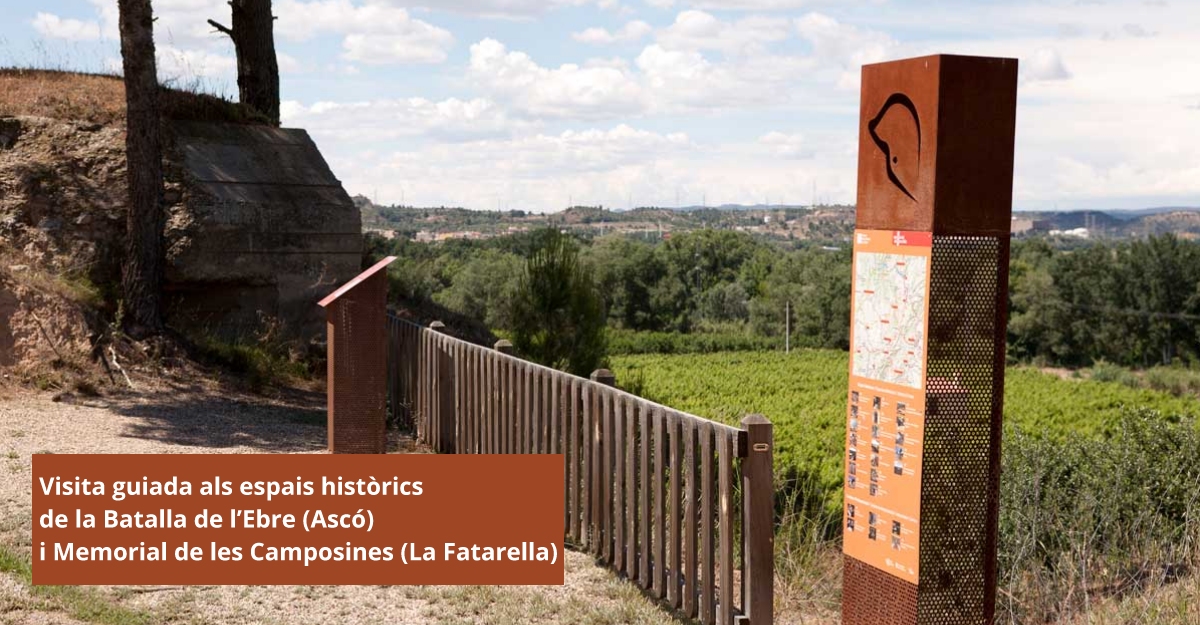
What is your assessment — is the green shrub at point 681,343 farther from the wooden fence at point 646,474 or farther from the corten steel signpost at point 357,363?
the wooden fence at point 646,474

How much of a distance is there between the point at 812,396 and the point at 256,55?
38.0 metres

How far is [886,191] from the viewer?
4.41 m

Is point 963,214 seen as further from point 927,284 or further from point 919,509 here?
point 919,509

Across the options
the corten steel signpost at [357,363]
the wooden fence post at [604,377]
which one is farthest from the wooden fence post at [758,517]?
the corten steel signpost at [357,363]

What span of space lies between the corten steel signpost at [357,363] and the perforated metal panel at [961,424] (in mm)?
4949

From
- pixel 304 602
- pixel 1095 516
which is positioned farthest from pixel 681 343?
pixel 304 602

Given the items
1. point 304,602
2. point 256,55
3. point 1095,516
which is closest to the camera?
point 304,602

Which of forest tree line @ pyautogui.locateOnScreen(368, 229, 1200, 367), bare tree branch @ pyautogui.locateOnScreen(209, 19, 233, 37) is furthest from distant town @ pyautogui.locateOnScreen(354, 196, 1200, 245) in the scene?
bare tree branch @ pyautogui.locateOnScreen(209, 19, 233, 37)

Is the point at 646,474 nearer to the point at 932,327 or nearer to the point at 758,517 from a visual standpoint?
the point at 758,517

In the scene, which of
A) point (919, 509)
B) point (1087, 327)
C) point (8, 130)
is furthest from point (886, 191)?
point (1087, 327)

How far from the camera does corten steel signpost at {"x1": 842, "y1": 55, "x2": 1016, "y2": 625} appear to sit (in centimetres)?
417

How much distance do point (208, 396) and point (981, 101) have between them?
9450 millimetres

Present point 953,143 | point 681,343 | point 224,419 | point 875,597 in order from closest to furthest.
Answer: point 953,143, point 875,597, point 224,419, point 681,343

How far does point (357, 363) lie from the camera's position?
843 centimetres
